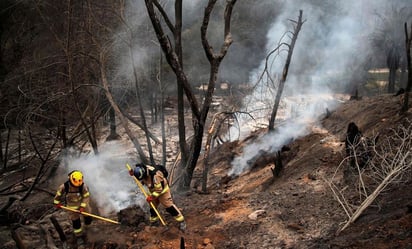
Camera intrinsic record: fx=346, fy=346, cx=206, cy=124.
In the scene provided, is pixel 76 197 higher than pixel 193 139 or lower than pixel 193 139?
lower

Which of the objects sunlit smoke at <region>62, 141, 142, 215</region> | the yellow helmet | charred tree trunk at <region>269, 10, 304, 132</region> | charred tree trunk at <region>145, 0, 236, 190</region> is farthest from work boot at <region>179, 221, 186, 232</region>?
charred tree trunk at <region>269, 10, 304, 132</region>

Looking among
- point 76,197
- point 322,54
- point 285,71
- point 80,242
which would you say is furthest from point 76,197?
point 322,54

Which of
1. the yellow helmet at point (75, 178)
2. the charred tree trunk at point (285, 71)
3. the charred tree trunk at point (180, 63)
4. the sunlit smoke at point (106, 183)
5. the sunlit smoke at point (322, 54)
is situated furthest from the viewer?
the sunlit smoke at point (322, 54)

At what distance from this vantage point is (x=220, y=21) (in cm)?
2448

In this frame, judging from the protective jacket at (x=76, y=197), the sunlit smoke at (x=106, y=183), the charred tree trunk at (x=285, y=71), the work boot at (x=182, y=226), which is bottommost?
the sunlit smoke at (x=106, y=183)

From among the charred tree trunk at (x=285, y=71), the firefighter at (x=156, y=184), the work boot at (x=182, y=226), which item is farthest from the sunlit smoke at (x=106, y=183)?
the charred tree trunk at (x=285, y=71)

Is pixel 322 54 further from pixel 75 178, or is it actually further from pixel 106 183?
pixel 75 178

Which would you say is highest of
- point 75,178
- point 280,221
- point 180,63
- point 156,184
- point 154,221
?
point 180,63

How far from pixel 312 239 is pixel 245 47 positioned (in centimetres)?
2112

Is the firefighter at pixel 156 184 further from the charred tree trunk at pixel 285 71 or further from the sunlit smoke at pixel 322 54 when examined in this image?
the sunlit smoke at pixel 322 54

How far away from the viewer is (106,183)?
398 inches

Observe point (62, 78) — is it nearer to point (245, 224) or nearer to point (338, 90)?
point (245, 224)

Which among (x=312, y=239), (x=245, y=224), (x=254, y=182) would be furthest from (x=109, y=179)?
(x=312, y=239)

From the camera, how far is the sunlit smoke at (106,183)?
8.56m
